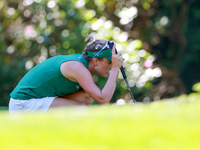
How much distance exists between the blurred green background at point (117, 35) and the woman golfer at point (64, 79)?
1.98m

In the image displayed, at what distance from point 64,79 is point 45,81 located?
6.8 inches

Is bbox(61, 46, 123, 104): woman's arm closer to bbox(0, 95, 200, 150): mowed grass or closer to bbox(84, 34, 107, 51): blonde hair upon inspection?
bbox(84, 34, 107, 51): blonde hair

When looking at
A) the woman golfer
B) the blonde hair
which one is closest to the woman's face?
the woman golfer

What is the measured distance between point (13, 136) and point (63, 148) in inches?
7.4

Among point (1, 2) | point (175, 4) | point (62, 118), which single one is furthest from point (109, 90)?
point (175, 4)

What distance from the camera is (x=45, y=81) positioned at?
3.42m

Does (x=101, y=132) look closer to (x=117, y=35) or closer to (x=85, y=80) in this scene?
(x=85, y=80)

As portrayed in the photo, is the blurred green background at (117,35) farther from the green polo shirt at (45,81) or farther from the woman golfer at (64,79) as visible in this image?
the green polo shirt at (45,81)

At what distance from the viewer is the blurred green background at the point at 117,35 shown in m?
5.75

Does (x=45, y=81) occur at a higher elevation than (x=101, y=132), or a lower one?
lower

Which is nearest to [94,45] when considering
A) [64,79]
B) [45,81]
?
[64,79]

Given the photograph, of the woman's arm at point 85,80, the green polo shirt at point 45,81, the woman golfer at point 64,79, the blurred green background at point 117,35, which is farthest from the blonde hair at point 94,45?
the blurred green background at point 117,35

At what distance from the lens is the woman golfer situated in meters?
3.32

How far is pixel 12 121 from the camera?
1.52 metres
